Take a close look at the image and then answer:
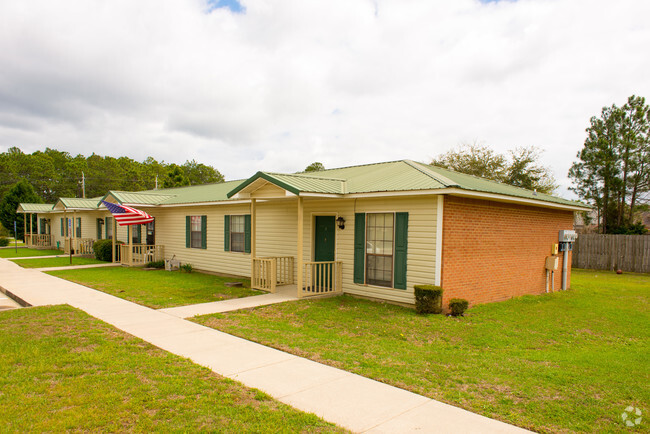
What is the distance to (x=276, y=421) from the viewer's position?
3.63 meters

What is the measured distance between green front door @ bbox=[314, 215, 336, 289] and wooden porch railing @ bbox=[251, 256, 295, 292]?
1.11m

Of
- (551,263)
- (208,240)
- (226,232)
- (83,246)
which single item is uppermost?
(226,232)

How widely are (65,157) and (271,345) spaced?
267 ft

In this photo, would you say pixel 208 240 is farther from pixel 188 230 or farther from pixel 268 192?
pixel 268 192

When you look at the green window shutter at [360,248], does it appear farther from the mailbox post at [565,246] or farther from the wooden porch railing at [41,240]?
the wooden porch railing at [41,240]

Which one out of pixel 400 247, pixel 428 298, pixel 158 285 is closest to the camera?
pixel 428 298

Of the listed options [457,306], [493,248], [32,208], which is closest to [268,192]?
[457,306]

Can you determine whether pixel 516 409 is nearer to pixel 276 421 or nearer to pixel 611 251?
pixel 276 421

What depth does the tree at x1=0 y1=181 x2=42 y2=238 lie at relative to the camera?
35906mm

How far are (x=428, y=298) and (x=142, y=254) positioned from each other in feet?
43.3

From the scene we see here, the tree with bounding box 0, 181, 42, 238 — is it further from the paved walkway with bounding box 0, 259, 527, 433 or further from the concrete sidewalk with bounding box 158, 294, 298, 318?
the concrete sidewalk with bounding box 158, 294, 298, 318

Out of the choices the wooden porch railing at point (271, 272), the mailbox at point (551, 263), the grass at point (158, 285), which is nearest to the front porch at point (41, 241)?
the grass at point (158, 285)

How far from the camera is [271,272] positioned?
34.7 ft

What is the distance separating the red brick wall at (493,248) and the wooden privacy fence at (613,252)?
9.41 m
